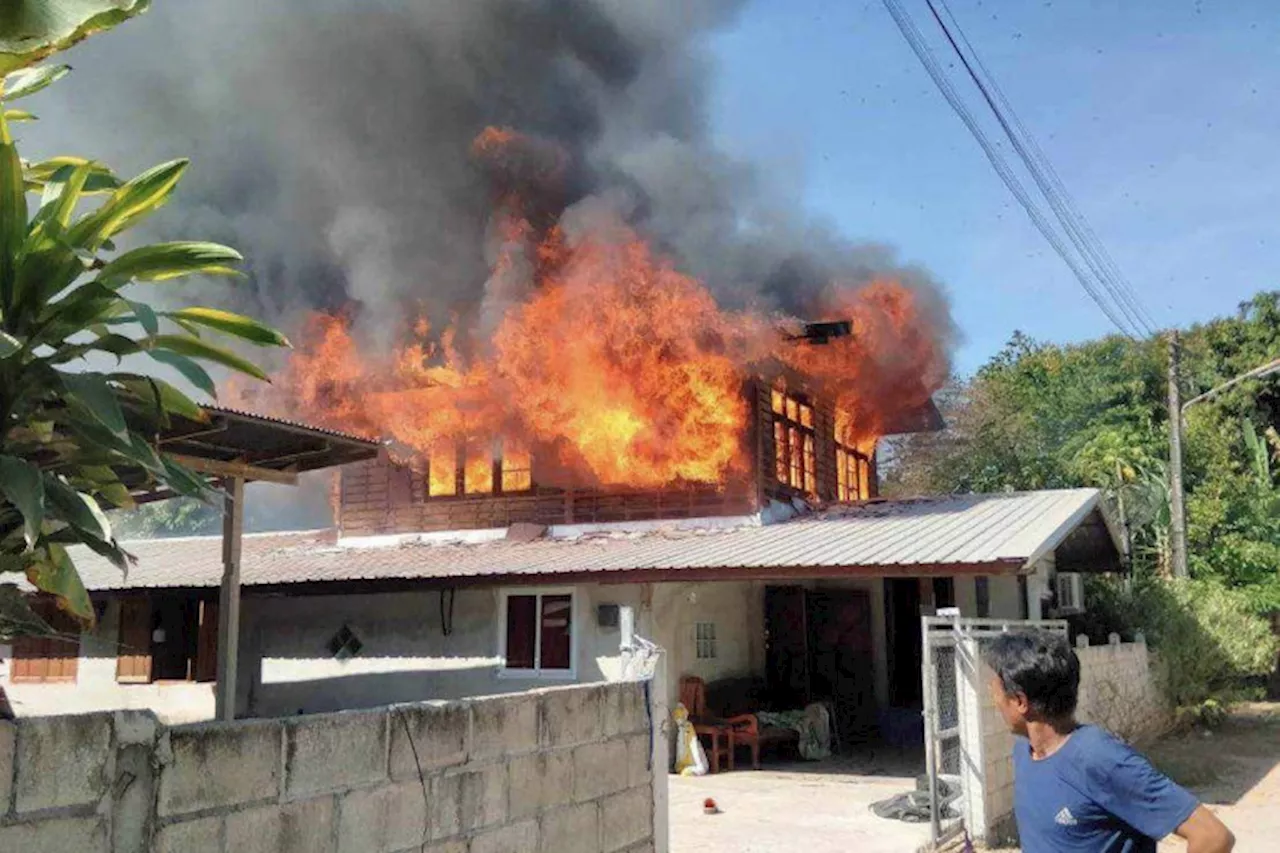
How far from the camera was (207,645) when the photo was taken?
616 inches

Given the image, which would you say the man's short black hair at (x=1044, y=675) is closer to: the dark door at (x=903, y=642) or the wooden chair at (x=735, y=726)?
the wooden chair at (x=735, y=726)

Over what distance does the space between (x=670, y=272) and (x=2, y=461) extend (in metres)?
14.7

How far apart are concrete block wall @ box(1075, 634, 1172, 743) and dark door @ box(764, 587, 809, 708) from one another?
450 cm

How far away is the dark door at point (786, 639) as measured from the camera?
53.4ft

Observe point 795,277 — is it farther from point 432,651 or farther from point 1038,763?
point 1038,763

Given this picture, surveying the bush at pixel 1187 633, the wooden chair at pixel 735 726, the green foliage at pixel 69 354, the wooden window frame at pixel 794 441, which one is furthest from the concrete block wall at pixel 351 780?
the bush at pixel 1187 633

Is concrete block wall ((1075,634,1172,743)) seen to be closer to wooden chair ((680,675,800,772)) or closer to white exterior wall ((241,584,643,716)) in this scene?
wooden chair ((680,675,800,772))

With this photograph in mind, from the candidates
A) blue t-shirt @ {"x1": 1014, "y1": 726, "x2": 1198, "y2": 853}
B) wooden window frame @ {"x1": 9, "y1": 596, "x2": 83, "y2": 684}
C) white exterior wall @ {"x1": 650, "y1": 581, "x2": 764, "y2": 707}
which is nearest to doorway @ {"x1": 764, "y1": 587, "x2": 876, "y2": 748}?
white exterior wall @ {"x1": 650, "y1": 581, "x2": 764, "y2": 707}

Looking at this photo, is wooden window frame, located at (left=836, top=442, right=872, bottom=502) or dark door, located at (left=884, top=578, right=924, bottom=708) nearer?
dark door, located at (left=884, top=578, right=924, bottom=708)

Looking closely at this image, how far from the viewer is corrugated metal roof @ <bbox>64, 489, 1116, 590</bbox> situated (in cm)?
1199

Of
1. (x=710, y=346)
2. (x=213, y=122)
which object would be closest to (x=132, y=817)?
(x=710, y=346)

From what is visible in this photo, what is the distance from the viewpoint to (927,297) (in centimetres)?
1969

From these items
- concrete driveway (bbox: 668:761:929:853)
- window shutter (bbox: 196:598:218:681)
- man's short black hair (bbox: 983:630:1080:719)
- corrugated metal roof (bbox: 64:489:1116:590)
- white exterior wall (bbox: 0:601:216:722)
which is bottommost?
concrete driveway (bbox: 668:761:929:853)

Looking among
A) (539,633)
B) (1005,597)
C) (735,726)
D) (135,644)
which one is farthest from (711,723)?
(135,644)
